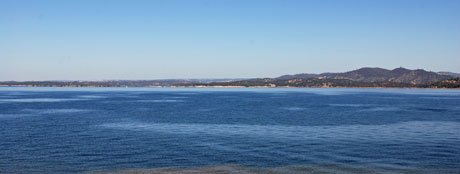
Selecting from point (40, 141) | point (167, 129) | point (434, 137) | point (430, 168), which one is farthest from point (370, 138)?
point (40, 141)

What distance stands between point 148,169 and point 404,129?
35043 mm

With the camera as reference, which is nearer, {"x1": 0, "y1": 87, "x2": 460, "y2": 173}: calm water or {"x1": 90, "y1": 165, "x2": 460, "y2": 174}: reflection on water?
{"x1": 90, "y1": 165, "x2": 460, "y2": 174}: reflection on water

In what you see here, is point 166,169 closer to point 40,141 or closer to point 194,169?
point 194,169

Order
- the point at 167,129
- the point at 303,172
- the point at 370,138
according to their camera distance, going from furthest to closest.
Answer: the point at 167,129
the point at 370,138
the point at 303,172

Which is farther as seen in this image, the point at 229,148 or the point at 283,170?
the point at 229,148

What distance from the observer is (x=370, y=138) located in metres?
41.8

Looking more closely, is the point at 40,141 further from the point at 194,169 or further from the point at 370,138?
the point at 370,138

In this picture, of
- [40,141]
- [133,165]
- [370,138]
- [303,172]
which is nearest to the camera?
[303,172]

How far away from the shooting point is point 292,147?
36125 mm

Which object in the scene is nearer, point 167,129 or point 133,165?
point 133,165

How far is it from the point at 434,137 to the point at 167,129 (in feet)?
98.6

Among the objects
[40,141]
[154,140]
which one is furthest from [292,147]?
[40,141]

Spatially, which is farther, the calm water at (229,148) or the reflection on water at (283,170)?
the calm water at (229,148)

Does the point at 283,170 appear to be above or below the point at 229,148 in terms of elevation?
below
